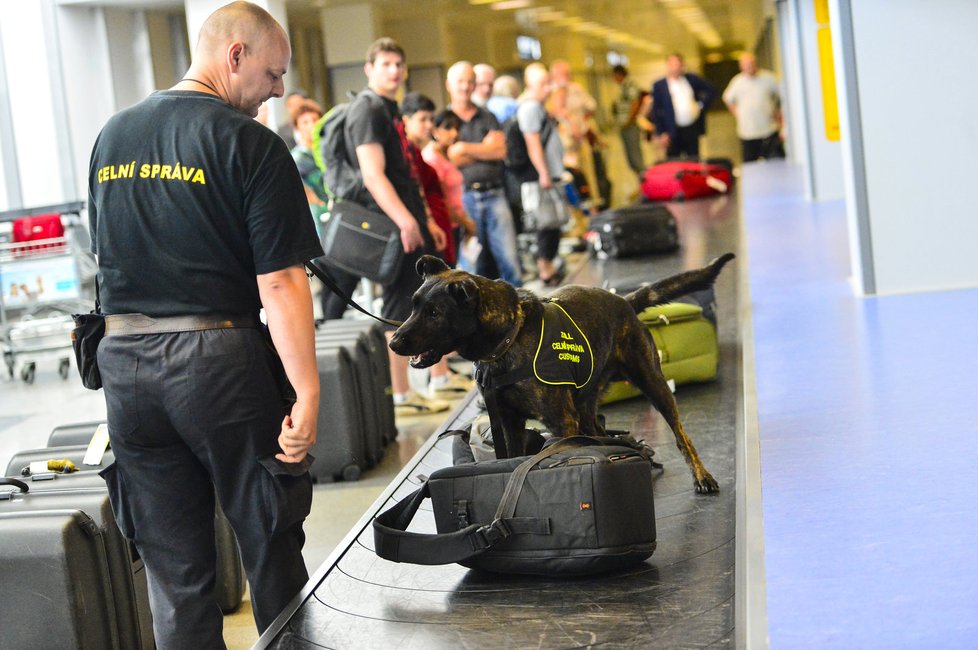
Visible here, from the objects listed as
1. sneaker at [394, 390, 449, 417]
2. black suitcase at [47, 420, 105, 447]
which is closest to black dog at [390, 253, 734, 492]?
black suitcase at [47, 420, 105, 447]

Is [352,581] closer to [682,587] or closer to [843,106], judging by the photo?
[682,587]

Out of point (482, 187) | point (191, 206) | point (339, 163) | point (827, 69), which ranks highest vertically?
point (827, 69)

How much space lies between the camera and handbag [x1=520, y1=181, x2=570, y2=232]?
9500mm

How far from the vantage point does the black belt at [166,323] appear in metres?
2.60

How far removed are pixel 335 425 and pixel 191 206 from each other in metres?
2.79

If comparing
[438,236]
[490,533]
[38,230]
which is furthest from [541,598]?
[38,230]

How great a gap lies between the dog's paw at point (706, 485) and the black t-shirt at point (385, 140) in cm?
272

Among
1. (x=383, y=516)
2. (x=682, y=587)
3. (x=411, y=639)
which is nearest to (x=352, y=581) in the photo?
(x=383, y=516)

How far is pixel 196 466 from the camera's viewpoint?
2.71 metres

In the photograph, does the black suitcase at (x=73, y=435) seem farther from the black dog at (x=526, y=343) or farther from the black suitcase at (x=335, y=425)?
the black dog at (x=526, y=343)

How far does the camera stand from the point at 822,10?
35.0 feet

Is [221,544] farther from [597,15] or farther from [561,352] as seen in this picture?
[597,15]

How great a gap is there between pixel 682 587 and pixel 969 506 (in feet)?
2.71

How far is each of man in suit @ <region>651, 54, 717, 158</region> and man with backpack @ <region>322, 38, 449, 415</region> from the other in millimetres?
10989
